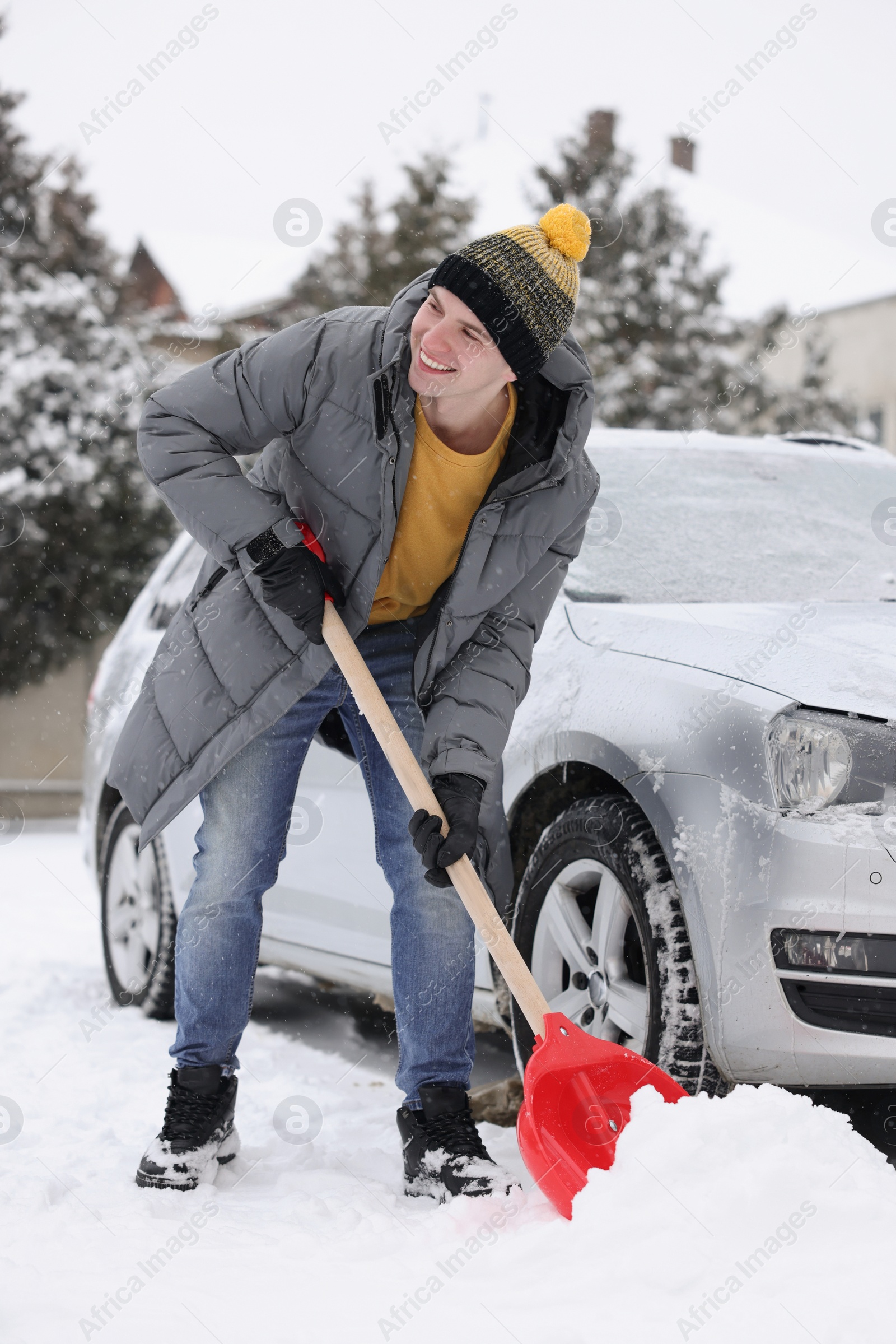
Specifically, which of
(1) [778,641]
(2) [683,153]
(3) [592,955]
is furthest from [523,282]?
(2) [683,153]

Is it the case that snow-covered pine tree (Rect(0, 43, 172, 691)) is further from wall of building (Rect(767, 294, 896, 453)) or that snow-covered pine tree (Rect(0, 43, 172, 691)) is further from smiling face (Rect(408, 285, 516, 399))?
smiling face (Rect(408, 285, 516, 399))

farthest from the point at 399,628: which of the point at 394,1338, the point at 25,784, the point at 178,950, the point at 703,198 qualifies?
the point at 703,198

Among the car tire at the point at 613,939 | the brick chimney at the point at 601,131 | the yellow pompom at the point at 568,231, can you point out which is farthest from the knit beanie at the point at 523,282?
the brick chimney at the point at 601,131

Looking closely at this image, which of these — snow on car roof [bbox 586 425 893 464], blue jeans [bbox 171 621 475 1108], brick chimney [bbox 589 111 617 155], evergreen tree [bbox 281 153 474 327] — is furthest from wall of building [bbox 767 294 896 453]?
blue jeans [bbox 171 621 475 1108]

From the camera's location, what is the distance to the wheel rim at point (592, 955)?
246 cm

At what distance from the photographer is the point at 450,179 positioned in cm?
1502

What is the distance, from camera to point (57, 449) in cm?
1402

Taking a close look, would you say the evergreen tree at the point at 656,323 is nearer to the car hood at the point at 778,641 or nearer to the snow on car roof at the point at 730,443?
the snow on car roof at the point at 730,443

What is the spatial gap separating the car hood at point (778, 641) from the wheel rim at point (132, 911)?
178cm

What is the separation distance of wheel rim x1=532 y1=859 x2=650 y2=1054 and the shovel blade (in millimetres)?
170

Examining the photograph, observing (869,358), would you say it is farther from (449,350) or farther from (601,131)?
(449,350)

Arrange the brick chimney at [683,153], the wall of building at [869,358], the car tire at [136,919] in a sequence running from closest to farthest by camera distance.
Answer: the car tire at [136,919], the brick chimney at [683,153], the wall of building at [869,358]

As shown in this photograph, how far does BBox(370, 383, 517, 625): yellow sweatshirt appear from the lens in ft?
7.95

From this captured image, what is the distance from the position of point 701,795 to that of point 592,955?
18.4 inches
